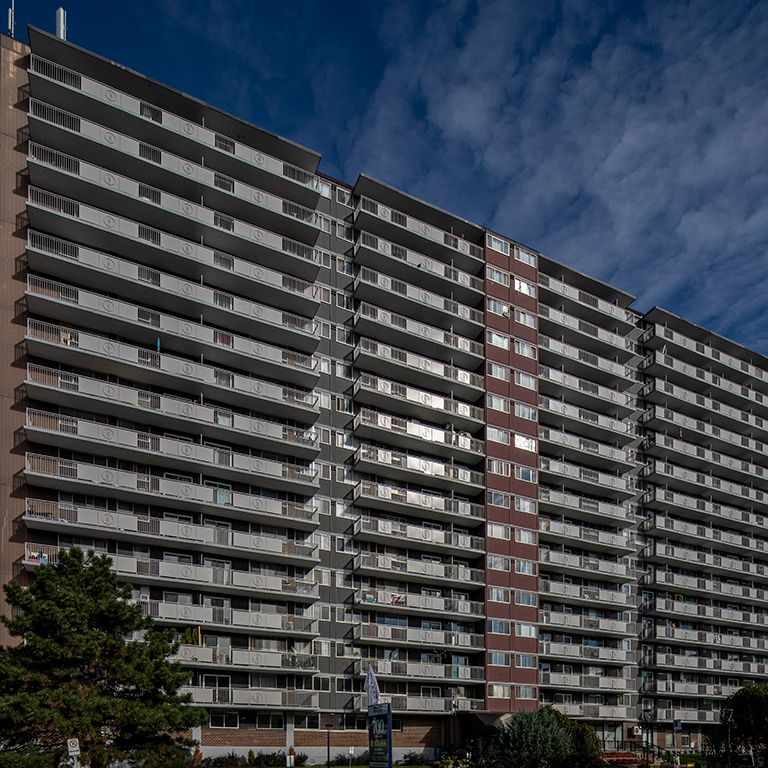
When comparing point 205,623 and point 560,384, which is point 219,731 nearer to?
point 205,623

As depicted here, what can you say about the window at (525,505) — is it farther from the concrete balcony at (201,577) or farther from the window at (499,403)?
the concrete balcony at (201,577)

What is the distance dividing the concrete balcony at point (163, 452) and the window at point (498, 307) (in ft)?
73.1

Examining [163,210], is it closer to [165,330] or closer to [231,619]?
[165,330]

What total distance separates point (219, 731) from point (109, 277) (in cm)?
2770

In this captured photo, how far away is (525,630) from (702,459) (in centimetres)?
3419

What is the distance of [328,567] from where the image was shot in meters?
69.4

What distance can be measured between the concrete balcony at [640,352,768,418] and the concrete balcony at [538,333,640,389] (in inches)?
157

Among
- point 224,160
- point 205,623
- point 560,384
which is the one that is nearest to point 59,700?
point 205,623

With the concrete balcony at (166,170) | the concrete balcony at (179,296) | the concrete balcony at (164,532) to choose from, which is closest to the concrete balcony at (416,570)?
the concrete balcony at (164,532)

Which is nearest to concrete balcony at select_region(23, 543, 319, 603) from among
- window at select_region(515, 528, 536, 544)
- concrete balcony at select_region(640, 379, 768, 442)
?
window at select_region(515, 528, 536, 544)

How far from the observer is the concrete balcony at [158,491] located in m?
55.6

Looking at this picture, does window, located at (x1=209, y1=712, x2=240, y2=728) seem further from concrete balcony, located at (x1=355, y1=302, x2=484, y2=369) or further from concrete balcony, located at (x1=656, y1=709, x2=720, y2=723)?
concrete balcony, located at (x1=656, y1=709, x2=720, y2=723)

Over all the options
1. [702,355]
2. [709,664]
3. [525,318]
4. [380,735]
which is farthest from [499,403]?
[380,735]

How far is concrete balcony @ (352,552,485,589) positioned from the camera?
232 feet
